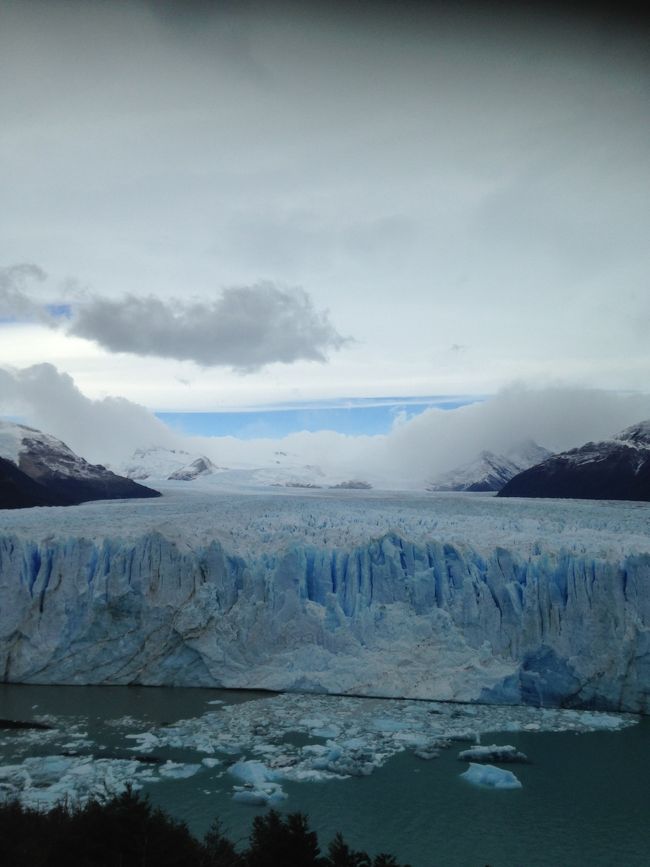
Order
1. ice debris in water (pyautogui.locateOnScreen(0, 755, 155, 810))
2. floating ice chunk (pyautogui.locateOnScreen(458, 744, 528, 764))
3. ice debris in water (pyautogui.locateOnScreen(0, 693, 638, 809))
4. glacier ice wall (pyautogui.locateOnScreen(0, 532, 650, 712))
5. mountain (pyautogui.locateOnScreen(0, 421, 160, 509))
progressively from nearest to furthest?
ice debris in water (pyautogui.locateOnScreen(0, 755, 155, 810))
ice debris in water (pyautogui.locateOnScreen(0, 693, 638, 809))
floating ice chunk (pyautogui.locateOnScreen(458, 744, 528, 764))
glacier ice wall (pyautogui.locateOnScreen(0, 532, 650, 712))
mountain (pyautogui.locateOnScreen(0, 421, 160, 509))

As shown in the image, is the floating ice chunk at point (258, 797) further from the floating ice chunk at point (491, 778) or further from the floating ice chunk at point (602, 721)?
the floating ice chunk at point (602, 721)

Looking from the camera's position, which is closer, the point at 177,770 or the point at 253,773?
the point at 253,773

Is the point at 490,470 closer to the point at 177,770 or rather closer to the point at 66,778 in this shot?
the point at 177,770

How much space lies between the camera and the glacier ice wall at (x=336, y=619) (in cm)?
1503

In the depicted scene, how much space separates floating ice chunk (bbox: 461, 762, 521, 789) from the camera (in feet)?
37.4

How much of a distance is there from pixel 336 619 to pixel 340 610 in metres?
0.24

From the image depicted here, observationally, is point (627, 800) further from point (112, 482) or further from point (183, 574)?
point (112, 482)

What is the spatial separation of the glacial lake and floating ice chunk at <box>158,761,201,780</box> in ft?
0.24

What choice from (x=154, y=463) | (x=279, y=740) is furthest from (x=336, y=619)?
(x=154, y=463)

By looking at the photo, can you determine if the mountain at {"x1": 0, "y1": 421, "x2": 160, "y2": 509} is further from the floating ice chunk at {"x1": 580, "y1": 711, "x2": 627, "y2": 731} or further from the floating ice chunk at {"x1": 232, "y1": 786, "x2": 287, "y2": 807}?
the floating ice chunk at {"x1": 580, "y1": 711, "x2": 627, "y2": 731}

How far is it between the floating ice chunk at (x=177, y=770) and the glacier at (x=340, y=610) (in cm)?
388

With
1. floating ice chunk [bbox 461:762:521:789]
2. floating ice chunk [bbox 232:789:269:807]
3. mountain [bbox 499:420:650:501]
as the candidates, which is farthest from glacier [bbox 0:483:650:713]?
mountain [bbox 499:420:650:501]

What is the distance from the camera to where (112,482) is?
3319 cm

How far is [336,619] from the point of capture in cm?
1667
